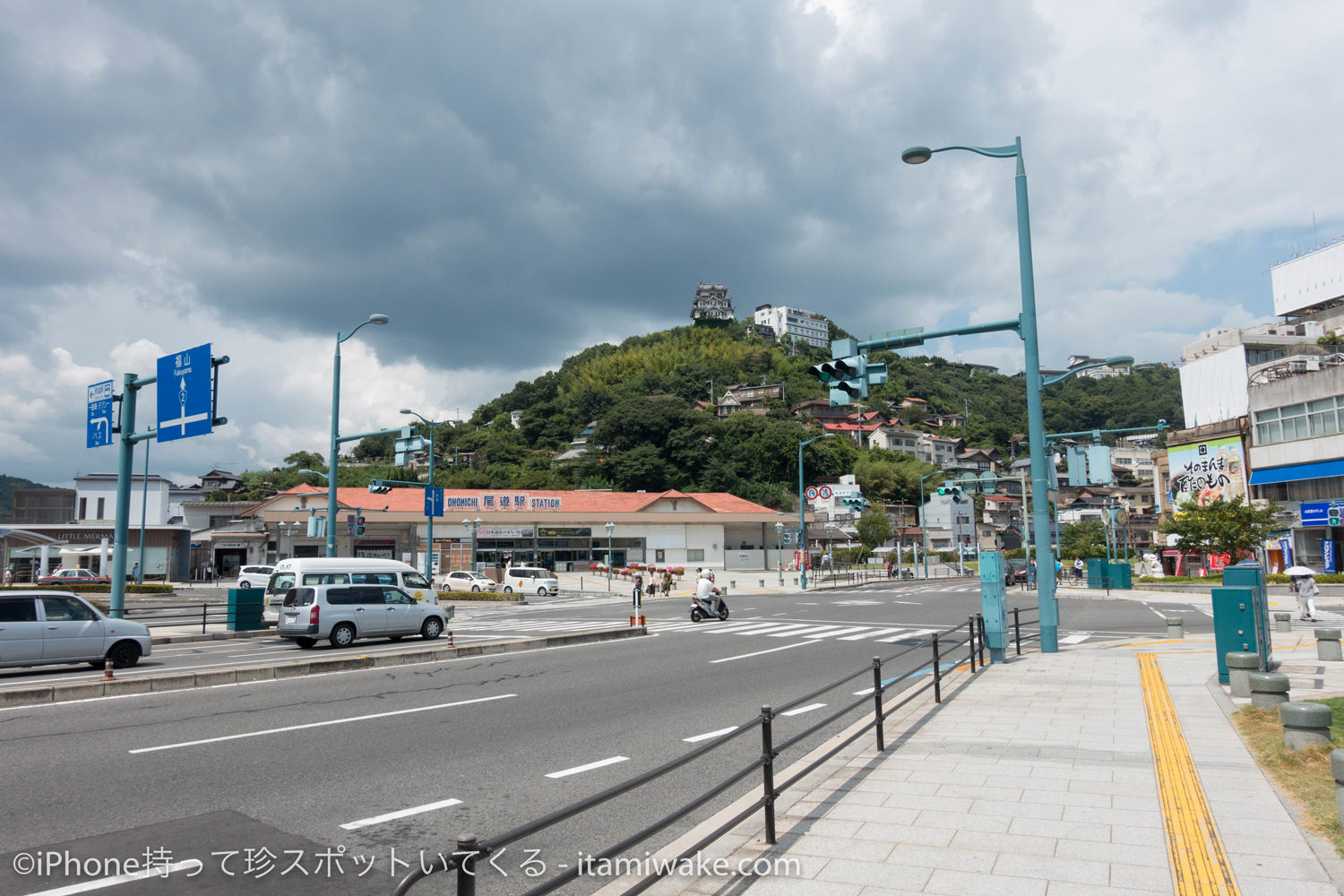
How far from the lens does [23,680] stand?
13539 millimetres

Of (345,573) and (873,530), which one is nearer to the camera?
(345,573)

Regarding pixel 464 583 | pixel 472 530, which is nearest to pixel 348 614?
pixel 464 583

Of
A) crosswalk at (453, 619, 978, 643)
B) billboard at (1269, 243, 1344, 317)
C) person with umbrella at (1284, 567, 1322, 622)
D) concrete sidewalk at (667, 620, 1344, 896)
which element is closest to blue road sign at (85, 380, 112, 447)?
crosswalk at (453, 619, 978, 643)

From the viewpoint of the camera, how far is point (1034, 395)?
1560 cm

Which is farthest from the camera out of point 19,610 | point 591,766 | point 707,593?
point 707,593

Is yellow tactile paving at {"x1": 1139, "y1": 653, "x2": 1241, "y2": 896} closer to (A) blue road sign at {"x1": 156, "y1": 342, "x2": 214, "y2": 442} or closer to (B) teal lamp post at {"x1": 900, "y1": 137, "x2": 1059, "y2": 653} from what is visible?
(B) teal lamp post at {"x1": 900, "y1": 137, "x2": 1059, "y2": 653}

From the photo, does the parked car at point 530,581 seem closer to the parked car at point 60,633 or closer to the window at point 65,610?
the parked car at point 60,633

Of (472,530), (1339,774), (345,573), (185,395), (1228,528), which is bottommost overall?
(1339,774)

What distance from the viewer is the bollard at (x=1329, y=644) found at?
46.5ft

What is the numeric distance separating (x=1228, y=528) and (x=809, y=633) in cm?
2825

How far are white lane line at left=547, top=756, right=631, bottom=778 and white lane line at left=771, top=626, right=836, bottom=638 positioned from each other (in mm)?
12991

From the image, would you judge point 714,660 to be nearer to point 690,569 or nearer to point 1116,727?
point 1116,727

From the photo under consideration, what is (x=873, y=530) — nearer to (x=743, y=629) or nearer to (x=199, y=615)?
(x=743, y=629)

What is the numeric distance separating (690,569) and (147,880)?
61806mm
